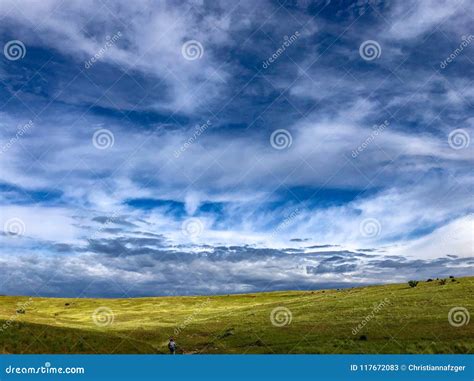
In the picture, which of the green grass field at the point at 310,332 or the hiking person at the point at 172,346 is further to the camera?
the hiking person at the point at 172,346

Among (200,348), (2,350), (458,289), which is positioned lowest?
(2,350)

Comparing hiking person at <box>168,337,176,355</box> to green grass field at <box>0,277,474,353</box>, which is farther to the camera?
hiking person at <box>168,337,176,355</box>

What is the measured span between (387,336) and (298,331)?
34.6 ft

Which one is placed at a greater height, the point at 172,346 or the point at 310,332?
the point at 310,332

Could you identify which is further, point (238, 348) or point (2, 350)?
point (238, 348)

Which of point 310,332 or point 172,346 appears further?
point 310,332

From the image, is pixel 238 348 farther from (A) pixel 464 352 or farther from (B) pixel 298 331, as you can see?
(A) pixel 464 352

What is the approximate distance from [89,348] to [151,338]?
16.7 m

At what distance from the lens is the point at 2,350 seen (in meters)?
38.2
